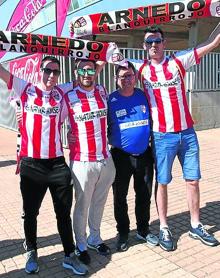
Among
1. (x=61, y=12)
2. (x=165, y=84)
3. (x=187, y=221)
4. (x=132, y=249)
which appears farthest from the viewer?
(x=61, y=12)

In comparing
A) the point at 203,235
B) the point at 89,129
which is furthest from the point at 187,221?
the point at 89,129

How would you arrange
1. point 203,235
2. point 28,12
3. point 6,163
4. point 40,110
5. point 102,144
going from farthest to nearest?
point 28,12, point 6,163, point 203,235, point 102,144, point 40,110

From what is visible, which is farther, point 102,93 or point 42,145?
point 102,93

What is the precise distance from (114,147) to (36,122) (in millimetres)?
923

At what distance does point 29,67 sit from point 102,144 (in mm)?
8332

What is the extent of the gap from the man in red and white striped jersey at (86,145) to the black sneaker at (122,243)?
1.33 ft

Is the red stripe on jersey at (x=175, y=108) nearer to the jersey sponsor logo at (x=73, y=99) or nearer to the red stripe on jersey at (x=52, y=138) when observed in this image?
Result: the jersey sponsor logo at (x=73, y=99)

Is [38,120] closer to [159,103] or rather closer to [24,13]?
[159,103]

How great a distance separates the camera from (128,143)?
3967 mm

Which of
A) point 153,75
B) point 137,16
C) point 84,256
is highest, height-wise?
point 137,16

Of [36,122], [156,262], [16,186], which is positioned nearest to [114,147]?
[36,122]

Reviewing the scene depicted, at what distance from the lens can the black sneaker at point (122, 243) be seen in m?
4.09

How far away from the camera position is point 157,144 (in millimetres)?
4125

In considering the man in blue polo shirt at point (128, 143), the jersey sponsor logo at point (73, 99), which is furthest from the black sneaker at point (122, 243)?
the jersey sponsor logo at point (73, 99)
